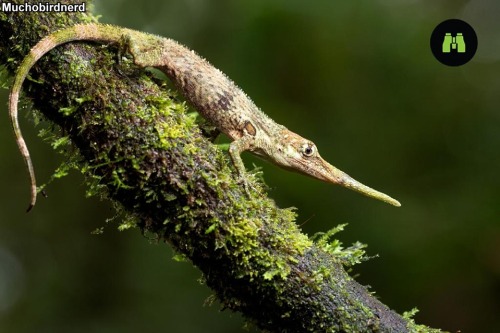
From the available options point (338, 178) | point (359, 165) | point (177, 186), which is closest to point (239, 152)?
point (338, 178)

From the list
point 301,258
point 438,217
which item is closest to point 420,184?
point 438,217

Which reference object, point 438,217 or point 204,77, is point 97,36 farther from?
point 438,217

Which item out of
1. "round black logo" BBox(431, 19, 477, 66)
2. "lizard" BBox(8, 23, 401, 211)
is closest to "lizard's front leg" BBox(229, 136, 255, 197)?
"lizard" BBox(8, 23, 401, 211)

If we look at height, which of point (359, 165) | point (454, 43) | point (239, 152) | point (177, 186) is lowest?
point (177, 186)

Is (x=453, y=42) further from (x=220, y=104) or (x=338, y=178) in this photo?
(x=220, y=104)

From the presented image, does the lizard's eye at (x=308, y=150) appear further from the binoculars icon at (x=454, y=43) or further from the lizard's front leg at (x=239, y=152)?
the binoculars icon at (x=454, y=43)

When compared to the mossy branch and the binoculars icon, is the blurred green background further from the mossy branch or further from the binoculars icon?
the mossy branch
